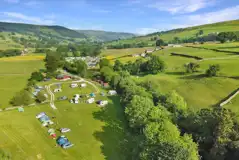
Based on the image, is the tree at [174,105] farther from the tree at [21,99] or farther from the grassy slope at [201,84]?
the tree at [21,99]

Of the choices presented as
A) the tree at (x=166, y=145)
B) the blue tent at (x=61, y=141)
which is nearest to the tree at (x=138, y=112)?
the tree at (x=166, y=145)

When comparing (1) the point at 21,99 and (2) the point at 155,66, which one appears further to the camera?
(2) the point at 155,66

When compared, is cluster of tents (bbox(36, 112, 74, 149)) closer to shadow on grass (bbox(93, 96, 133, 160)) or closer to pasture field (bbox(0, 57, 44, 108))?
shadow on grass (bbox(93, 96, 133, 160))

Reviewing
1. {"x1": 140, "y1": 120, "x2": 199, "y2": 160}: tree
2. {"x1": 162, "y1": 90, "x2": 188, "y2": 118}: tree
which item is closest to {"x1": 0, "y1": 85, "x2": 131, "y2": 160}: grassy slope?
{"x1": 140, "y1": 120, "x2": 199, "y2": 160}: tree

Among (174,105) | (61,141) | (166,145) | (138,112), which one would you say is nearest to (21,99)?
(61,141)

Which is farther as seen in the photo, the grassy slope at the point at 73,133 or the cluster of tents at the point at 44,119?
the cluster of tents at the point at 44,119

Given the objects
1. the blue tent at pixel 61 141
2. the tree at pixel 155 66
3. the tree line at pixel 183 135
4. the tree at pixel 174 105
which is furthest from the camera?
the tree at pixel 155 66

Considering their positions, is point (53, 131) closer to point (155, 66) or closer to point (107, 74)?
point (107, 74)
